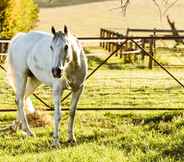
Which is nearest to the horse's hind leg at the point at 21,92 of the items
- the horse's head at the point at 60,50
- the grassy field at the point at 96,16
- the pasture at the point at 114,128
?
the pasture at the point at 114,128

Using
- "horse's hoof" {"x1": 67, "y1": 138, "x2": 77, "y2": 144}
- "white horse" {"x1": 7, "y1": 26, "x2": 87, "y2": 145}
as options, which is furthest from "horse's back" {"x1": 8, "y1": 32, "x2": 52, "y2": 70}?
"horse's hoof" {"x1": 67, "y1": 138, "x2": 77, "y2": 144}

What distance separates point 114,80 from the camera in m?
18.3

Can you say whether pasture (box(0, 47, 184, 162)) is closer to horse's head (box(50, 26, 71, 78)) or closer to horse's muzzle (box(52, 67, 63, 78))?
horse's muzzle (box(52, 67, 63, 78))

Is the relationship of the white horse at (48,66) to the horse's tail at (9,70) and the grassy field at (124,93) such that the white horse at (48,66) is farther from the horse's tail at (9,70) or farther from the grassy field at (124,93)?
the grassy field at (124,93)

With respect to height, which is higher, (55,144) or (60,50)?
(60,50)

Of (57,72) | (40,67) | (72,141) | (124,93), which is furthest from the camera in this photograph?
(124,93)

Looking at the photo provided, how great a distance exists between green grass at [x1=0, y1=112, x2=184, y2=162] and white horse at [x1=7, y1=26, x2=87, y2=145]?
407 mm

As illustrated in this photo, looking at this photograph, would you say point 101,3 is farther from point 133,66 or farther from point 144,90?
point 144,90

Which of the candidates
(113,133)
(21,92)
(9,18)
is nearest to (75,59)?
(113,133)

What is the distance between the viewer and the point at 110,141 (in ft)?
27.3

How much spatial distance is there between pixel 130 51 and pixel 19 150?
18.9 meters

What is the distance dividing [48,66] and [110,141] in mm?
1799

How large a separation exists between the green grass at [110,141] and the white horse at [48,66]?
407mm

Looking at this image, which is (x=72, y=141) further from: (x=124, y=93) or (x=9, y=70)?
(x=124, y=93)
